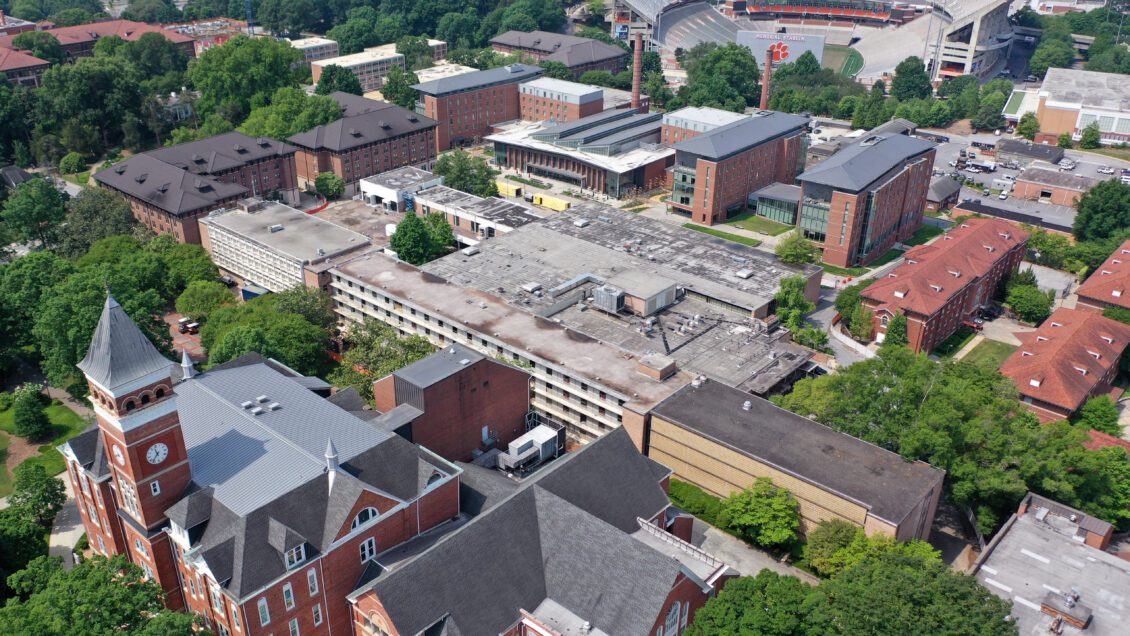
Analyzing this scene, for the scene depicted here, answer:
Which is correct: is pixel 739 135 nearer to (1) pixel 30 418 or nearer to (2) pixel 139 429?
(1) pixel 30 418

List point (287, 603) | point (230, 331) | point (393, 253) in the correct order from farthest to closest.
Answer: point (393, 253)
point (230, 331)
point (287, 603)

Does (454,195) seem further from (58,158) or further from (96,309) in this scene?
(58,158)

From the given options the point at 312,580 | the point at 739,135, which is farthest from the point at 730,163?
the point at 312,580

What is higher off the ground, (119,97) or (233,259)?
(119,97)

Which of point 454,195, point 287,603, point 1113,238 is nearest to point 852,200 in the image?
point 1113,238

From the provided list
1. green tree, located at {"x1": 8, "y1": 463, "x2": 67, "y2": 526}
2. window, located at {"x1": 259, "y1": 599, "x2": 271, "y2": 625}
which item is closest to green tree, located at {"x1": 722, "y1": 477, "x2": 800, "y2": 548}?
window, located at {"x1": 259, "y1": 599, "x2": 271, "y2": 625}
